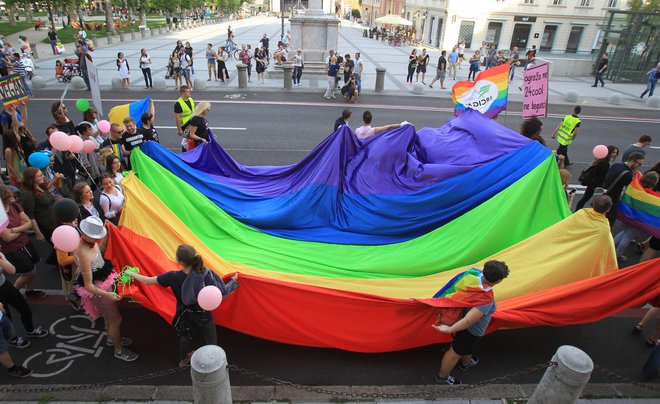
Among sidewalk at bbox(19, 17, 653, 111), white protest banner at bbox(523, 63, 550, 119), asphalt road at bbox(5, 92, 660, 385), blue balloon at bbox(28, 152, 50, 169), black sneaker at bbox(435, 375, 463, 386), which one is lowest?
asphalt road at bbox(5, 92, 660, 385)

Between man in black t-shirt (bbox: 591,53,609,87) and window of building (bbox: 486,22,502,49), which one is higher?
window of building (bbox: 486,22,502,49)

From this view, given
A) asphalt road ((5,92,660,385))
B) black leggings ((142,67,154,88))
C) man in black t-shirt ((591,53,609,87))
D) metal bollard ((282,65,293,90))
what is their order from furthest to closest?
1. man in black t-shirt ((591,53,609,87))
2. metal bollard ((282,65,293,90))
3. black leggings ((142,67,154,88))
4. asphalt road ((5,92,660,385))

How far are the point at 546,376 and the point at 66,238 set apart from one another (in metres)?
4.56

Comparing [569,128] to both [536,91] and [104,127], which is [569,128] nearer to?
[536,91]

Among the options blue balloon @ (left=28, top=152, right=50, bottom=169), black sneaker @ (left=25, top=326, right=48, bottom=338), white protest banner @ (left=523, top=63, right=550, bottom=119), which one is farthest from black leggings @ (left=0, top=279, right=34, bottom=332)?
white protest banner @ (left=523, top=63, right=550, bottom=119)

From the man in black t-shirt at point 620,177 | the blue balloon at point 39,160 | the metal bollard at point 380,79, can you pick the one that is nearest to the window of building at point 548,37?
the metal bollard at point 380,79

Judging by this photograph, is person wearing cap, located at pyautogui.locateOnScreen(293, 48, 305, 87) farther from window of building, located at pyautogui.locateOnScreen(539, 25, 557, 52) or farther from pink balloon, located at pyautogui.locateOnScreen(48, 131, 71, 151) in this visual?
window of building, located at pyautogui.locateOnScreen(539, 25, 557, 52)

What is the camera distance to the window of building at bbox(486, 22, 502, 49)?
119 feet

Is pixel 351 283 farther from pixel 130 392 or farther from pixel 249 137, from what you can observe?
pixel 249 137

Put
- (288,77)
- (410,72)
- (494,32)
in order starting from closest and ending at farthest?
(288,77) → (410,72) → (494,32)

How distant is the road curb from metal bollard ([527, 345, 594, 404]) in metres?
0.71

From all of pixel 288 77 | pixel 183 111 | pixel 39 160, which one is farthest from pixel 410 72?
pixel 39 160

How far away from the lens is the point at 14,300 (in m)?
4.52

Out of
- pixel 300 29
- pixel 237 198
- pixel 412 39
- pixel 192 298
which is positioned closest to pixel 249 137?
pixel 237 198
